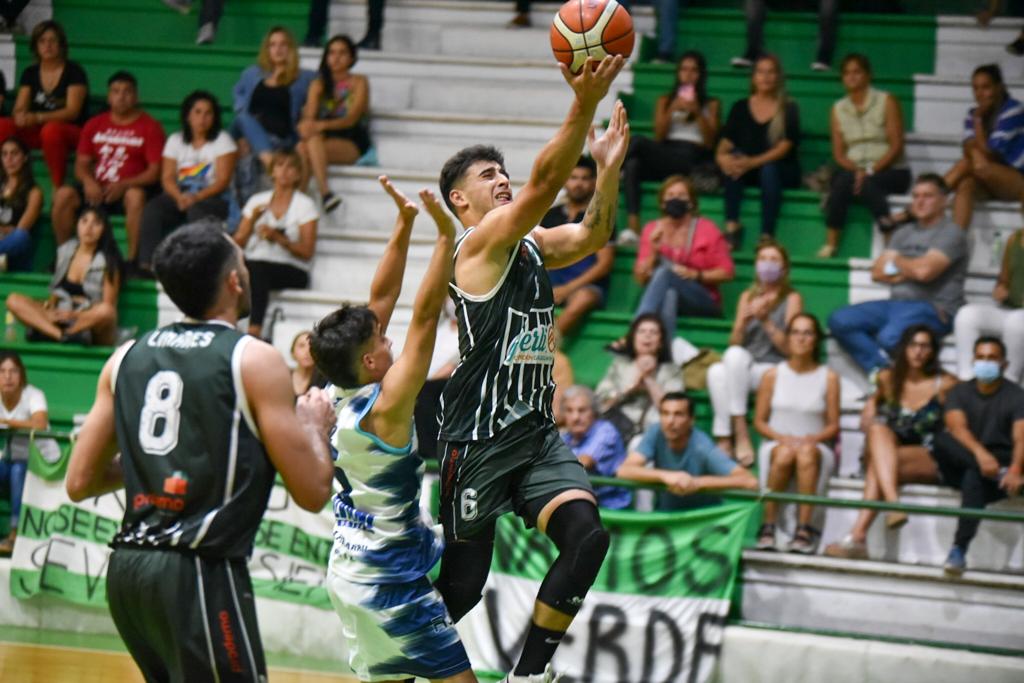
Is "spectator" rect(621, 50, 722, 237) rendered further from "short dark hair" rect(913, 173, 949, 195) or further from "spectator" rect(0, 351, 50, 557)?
"spectator" rect(0, 351, 50, 557)

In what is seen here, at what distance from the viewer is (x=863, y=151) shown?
1055 cm

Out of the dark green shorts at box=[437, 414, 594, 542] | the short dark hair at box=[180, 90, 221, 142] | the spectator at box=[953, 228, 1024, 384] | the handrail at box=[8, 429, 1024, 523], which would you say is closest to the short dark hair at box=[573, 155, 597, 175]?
the handrail at box=[8, 429, 1024, 523]

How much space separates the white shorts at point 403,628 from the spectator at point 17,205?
7394 millimetres

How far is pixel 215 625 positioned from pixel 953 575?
5.20 meters

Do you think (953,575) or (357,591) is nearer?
(357,591)

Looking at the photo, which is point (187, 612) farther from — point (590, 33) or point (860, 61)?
point (860, 61)

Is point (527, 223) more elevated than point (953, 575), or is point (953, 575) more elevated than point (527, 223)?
point (527, 223)

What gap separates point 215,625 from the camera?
12.7 ft

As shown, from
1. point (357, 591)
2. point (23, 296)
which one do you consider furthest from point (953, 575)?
point (23, 296)

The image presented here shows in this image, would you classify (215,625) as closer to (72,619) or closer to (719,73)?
(72,619)

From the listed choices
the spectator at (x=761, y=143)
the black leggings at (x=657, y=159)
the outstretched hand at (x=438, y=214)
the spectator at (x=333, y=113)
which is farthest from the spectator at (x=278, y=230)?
the outstretched hand at (x=438, y=214)

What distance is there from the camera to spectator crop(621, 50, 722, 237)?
10625 mm

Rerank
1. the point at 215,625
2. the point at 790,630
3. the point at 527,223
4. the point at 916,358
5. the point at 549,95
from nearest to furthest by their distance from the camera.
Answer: the point at 215,625 → the point at 527,223 → the point at 790,630 → the point at 916,358 → the point at 549,95

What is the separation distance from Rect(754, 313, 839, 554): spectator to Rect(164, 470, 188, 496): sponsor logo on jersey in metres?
5.30
